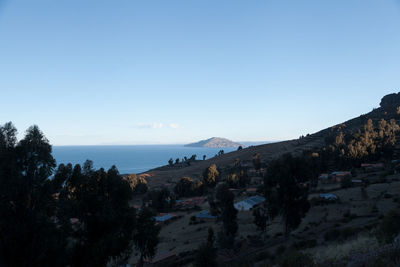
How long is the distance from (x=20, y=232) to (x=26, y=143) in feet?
13.0

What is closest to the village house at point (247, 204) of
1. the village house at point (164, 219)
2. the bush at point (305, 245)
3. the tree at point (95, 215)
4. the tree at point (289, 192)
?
the village house at point (164, 219)

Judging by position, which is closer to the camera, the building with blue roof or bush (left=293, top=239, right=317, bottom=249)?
bush (left=293, top=239, right=317, bottom=249)

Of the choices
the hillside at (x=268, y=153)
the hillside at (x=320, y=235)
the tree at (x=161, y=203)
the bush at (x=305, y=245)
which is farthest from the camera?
the hillside at (x=268, y=153)

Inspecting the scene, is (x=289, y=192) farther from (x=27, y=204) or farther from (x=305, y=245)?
(x=27, y=204)

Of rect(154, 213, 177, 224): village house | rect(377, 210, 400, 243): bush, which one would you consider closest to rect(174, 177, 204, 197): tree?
rect(154, 213, 177, 224): village house

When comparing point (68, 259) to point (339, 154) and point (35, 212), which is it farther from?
point (339, 154)

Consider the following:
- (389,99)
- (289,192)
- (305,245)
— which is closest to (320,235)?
(305,245)

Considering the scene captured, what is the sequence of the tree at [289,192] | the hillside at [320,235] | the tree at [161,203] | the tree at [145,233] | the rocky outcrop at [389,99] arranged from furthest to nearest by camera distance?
the rocky outcrop at [389,99]
the tree at [161,203]
the tree at [289,192]
the tree at [145,233]
the hillside at [320,235]

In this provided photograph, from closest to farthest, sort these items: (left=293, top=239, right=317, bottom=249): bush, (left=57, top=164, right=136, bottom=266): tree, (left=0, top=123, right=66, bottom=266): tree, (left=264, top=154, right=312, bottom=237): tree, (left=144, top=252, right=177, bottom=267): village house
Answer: (left=0, top=123, right=66, bottom=266): tree
(left=57, top=164, right=136, bottom=266): tree
(left=293, top=239, right=317, bottom=249): bush
(left=264, top=154, right=312, bottom=237): tree
(left=144, top=252, right=177, bottom=267): village house

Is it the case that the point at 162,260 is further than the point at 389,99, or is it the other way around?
the point at 389,99

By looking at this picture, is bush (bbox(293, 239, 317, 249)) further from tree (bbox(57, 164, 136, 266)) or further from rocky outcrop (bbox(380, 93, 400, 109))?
rocky outcrop (bbox(380, 93, 400, 109))

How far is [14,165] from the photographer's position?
34.6 ft

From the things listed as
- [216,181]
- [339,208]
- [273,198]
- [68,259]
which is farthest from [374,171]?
[68,259]

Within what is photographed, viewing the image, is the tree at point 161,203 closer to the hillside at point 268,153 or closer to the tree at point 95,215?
the hillside at point 268,153
